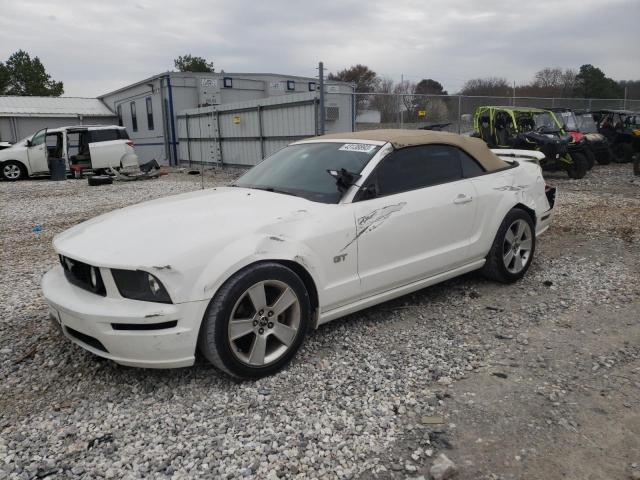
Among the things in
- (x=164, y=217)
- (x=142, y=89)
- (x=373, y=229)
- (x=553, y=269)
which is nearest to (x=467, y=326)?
(x=373, y=229)

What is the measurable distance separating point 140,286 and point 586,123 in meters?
15.7

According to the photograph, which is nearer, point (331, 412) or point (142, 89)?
point (331, 412)

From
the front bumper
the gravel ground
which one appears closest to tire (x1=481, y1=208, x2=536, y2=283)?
the gravel ground

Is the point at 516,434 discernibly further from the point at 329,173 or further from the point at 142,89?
the point at 142,89

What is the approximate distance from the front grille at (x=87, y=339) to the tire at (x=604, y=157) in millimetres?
15782

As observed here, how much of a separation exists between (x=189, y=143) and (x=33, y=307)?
18.2m

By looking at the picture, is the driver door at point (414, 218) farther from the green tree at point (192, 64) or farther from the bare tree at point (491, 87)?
the green tree at point (192, 64)

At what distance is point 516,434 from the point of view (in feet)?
8.21

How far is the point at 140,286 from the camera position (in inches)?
109

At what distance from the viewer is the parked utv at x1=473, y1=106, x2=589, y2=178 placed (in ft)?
40.7

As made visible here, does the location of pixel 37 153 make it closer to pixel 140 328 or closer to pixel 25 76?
pixel 140 328

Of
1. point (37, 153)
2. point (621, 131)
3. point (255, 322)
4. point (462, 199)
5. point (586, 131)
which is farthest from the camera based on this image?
point (37, 153)

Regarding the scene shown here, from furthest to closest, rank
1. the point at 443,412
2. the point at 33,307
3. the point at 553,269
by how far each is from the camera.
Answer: the point at 553,269
the point at 33,307
the point at 443,412

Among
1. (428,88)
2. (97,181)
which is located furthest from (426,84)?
(97,181)
